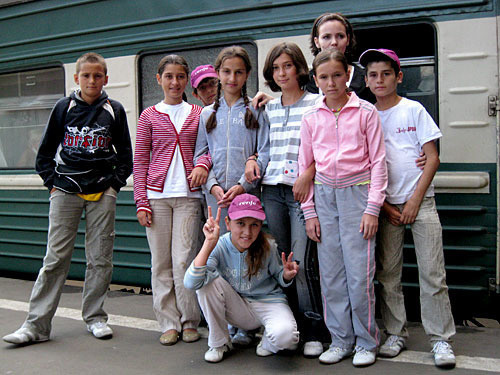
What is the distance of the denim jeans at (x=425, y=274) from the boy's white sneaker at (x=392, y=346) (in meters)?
0.03

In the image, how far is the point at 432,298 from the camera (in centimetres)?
277

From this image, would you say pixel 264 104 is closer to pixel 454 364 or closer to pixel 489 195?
pixel 489 195

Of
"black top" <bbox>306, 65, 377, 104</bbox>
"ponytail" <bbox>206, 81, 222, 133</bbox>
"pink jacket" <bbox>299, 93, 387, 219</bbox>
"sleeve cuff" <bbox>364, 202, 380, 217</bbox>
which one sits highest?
"black top" <bbox>306, 65, 377, 104</bbox>

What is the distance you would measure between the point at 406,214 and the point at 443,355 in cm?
70

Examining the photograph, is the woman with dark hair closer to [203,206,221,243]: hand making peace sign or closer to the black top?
the black top

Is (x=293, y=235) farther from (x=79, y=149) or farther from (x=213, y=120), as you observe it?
(x=79, y=149)

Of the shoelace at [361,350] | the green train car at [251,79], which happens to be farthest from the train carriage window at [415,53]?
the shoelace at [361,350]

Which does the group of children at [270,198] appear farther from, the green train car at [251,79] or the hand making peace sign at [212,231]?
the green train car at [251,79]

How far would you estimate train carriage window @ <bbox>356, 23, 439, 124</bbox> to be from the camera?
11.5 feet

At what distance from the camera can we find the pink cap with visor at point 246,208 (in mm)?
2818

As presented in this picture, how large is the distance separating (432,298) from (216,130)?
57.3 inches

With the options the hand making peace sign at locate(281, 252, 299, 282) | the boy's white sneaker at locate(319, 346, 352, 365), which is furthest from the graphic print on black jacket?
the boy's white sneaker at locate(319, 346, 352, 365)

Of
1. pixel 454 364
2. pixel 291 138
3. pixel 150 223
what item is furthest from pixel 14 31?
pixel 454 364

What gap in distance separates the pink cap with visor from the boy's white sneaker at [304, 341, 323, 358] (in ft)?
2.35
